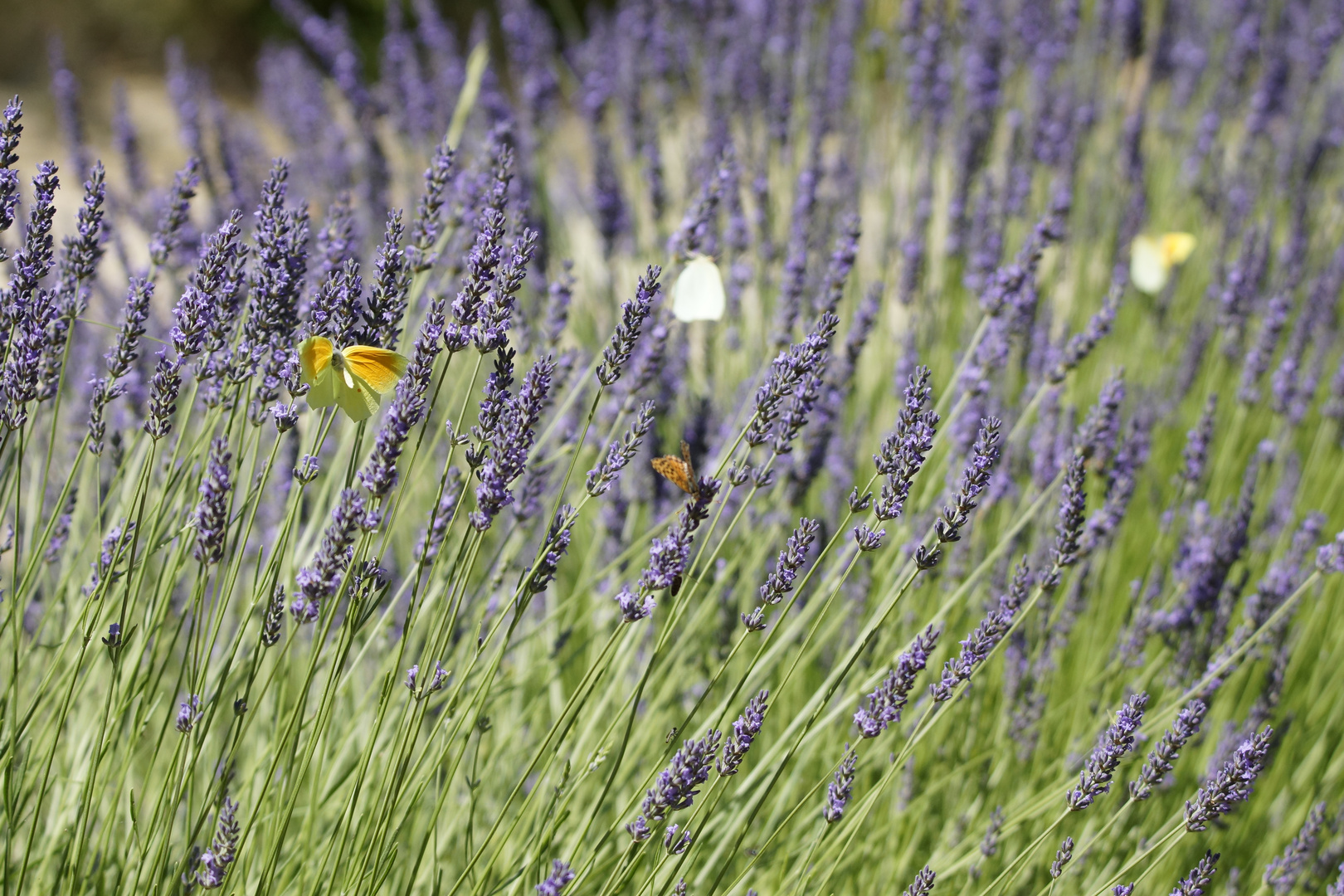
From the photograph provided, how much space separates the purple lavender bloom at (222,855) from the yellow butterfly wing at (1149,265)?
8.32ft

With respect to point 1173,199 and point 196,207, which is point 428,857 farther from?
point 196,207

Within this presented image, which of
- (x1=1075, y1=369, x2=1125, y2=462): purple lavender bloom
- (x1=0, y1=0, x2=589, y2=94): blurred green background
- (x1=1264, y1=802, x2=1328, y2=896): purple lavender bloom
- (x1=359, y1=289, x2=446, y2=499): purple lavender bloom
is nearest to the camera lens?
(x1=359, y1=289, x2=446, y2=499): purple lavender bloom

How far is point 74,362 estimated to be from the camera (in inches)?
119

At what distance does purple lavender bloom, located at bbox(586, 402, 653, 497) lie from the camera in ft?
3.62

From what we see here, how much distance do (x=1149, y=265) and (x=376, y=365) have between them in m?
2.38

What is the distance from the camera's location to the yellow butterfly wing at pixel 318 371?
110cm

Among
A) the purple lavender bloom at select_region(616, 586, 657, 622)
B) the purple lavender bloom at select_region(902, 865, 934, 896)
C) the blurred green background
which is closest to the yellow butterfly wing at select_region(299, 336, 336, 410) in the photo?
the purple lavender bloom at select_region(616, 586, 657, 622)

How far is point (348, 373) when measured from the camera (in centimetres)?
114

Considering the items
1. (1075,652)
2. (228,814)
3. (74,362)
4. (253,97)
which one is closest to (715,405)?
(1075,652)

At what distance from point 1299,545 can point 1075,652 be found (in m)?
0.52

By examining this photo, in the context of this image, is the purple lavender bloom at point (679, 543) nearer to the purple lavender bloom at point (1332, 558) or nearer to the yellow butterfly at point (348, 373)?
the yellow butterfly at point (348, 373)

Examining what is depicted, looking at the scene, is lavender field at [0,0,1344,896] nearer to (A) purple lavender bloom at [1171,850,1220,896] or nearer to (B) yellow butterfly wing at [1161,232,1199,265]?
(A) purple lavender bloom at [1171,850,1220,896]

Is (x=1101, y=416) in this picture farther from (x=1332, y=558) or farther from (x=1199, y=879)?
(x=1199, y=879)

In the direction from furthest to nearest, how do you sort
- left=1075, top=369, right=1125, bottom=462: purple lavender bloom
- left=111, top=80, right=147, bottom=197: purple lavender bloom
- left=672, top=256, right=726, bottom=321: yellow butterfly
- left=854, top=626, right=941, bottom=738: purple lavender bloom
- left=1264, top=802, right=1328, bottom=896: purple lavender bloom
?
left=111, top=80, right=147, bottom=197: purple lavender bloom → left=672, top=256, right=726, bottom=321: yellow butterfly → left=1075, top=369, right=1125, bottom=462: purple lavender bloom → left=1264, top=802, right=1328, bottom=896: purple lavender bloom → left=854, top=626, right=941, bottom=738: purple lavender bloom
